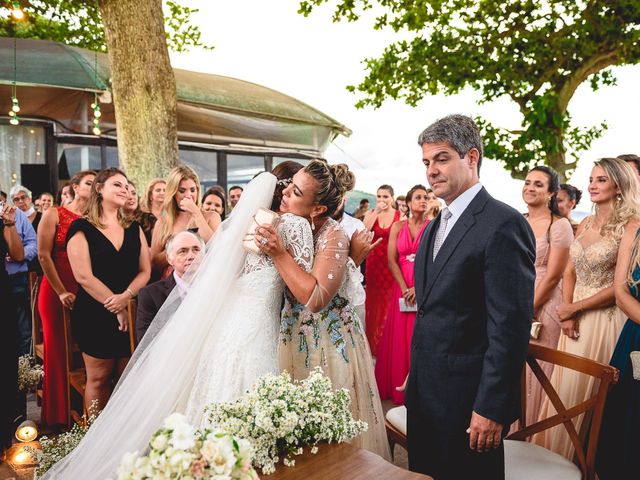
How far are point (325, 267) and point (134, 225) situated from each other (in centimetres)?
214

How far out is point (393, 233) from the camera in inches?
209

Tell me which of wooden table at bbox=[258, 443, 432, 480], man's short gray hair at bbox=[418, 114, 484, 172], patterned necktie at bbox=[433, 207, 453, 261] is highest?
man's short gray hair at bbox=[418, 114, 484, 172]

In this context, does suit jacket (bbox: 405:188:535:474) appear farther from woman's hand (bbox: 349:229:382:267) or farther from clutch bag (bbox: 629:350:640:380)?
clutch bag (bbox: 629:350:640:380)

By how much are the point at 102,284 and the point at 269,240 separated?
1.93 meters

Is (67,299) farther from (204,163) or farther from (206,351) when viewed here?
(204,163)

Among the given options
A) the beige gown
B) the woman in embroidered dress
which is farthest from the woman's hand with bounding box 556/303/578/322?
the woman in embroidered dress

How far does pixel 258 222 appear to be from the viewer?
238 centimetres

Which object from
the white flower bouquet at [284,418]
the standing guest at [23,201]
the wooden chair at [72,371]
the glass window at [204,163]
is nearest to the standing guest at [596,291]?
the white flower bouquet at [284,418]

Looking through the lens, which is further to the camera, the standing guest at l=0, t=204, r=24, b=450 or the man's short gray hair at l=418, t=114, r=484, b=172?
the standing guest at l=0, t=204, r=24, b=450

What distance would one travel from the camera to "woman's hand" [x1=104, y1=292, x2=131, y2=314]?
358 centimetres

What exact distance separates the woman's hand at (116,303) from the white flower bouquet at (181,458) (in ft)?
8.58

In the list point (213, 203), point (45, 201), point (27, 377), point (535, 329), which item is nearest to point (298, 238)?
point (535, 329)

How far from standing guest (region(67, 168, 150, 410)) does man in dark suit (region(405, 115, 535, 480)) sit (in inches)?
92.4

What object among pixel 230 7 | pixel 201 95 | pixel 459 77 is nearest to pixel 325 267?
pixel 459 77
